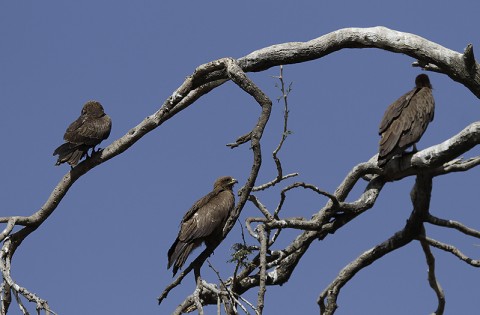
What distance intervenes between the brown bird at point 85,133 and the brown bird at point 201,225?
1.88 m

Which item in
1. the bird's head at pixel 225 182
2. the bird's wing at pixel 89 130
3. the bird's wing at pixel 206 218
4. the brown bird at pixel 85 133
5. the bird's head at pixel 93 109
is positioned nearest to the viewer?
the bird's wing at pixel 206 218

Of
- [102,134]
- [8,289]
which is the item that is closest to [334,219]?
[8,289]

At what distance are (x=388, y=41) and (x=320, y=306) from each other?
2.35 m

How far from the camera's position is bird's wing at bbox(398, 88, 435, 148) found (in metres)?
8.56

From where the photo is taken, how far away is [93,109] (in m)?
11.9

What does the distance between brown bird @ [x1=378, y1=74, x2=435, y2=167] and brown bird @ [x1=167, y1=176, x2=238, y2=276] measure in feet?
4.96

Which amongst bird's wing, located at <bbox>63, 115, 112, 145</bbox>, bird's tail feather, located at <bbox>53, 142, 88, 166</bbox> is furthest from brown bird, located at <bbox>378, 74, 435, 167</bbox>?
bird's wing, located at <bbox>63, 115, 112, 145</bbox>

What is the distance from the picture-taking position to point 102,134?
11.2m

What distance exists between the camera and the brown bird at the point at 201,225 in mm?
8352

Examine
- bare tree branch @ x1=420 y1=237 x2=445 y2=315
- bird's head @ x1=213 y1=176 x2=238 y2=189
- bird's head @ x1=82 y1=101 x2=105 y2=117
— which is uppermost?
bird's head @ x1=82 y1=101 x2=105 y2=117

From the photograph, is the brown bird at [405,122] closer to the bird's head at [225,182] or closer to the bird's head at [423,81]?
the bird's head at [423,81]

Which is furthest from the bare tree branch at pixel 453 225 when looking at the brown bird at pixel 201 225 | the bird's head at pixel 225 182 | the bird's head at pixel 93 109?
the bird's head at pixel 93 109

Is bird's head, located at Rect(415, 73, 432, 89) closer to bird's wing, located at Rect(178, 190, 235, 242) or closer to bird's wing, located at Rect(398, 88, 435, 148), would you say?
bird's wing, located at Rect(398, 88, 435, 148)

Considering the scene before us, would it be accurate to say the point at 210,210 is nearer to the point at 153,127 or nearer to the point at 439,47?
the point at 153,127
